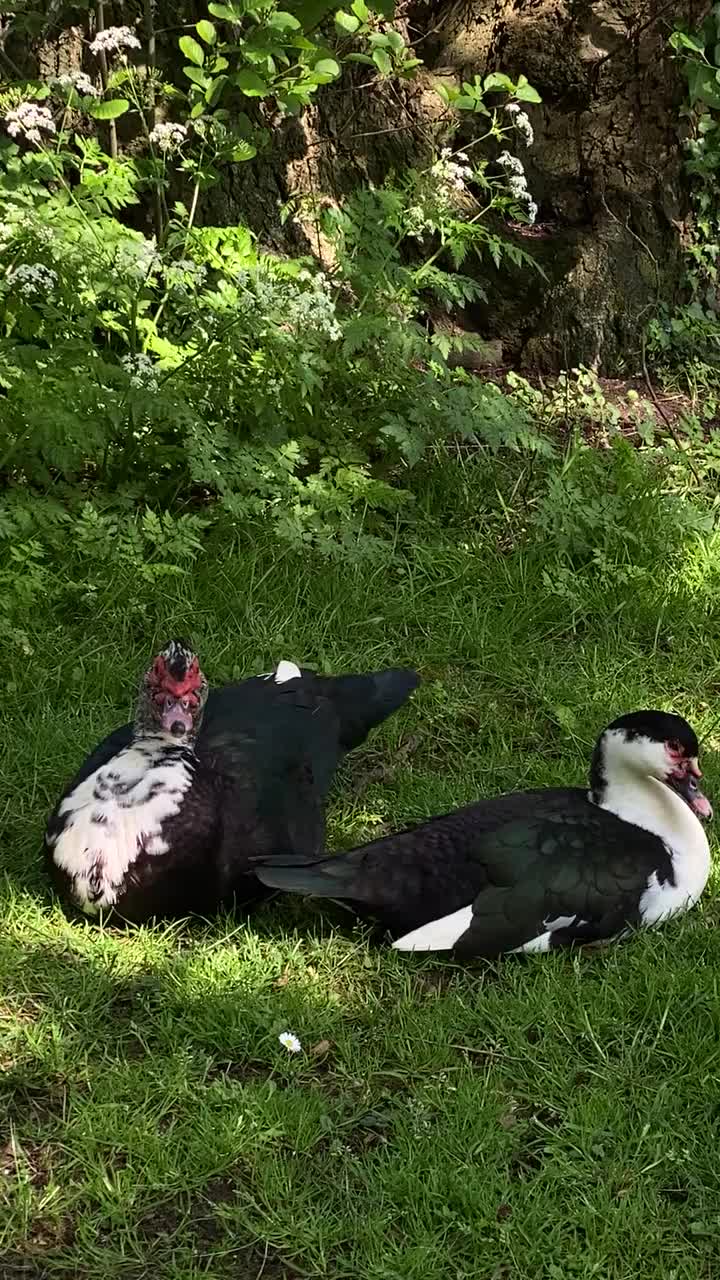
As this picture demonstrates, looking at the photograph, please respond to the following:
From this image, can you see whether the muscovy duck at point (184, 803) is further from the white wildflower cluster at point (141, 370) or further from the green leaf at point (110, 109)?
the green leaf at point (110, 109)

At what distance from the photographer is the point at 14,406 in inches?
159

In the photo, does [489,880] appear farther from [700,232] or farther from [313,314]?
[700,232]

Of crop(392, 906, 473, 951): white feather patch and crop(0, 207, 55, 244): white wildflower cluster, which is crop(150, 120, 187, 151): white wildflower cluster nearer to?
crop(0, 207, 55, 244): white wildflower cluster

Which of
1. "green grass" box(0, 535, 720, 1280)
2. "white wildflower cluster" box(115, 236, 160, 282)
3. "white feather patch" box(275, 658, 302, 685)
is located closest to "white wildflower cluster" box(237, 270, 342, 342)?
"white wildflower cluster" box(115, 236, 160, 282)

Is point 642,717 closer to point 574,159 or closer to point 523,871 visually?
point 523,871

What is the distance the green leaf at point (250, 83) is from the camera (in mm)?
4512

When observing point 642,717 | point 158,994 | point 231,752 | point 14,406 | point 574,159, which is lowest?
point 158,994

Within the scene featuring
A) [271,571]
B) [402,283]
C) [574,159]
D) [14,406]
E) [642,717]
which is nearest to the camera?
[642,717]

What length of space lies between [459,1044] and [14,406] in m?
2.44

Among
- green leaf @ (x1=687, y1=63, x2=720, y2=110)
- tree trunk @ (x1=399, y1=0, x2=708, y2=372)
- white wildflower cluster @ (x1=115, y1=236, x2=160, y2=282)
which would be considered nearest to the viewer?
white wildflower cluster @ (x1=115, y1=236, x2=160, y2=282)

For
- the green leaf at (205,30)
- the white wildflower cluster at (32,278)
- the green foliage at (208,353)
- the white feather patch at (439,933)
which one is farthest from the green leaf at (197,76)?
the white feather patch at (439,933)

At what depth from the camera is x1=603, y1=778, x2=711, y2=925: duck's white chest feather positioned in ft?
10.2

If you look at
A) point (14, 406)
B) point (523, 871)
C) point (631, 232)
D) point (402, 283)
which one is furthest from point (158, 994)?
point (631, 232)

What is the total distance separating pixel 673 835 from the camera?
3184 mm
